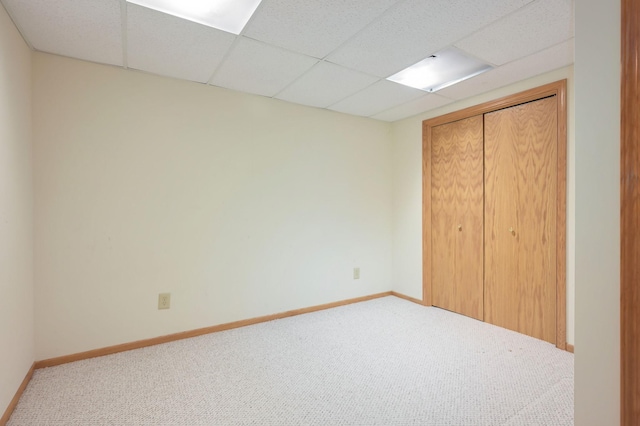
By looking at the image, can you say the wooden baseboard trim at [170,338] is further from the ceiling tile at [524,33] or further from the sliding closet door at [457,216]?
the ceiling tile at [524,33]

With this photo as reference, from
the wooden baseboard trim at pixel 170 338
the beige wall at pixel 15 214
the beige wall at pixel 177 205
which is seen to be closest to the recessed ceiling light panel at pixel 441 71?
the beige wall at pixel 177 205

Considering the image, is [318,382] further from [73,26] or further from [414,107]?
[414,107]

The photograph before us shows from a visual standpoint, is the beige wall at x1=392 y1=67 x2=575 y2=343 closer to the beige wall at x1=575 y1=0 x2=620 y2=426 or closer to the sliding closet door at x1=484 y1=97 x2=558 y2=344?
the sliding closet door at x1=484 y1=97 x2=558 y2=344

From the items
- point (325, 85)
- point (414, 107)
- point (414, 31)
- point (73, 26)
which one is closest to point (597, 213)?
point (414, 31)

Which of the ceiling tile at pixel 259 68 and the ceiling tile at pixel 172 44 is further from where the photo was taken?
the ceiling tile at pixel 259 68

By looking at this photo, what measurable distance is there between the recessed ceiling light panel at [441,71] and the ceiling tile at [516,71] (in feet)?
0.19

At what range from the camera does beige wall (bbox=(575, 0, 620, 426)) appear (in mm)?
961

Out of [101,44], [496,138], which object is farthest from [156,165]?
[496,138]

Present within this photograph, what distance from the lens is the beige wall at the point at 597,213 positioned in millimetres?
961

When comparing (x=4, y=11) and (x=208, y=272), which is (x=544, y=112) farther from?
(x=4, y=11)

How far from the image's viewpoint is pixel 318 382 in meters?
1.91

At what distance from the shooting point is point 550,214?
2438 millimetres

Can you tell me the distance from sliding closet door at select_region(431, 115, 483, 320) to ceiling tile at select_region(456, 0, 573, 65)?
932mm
